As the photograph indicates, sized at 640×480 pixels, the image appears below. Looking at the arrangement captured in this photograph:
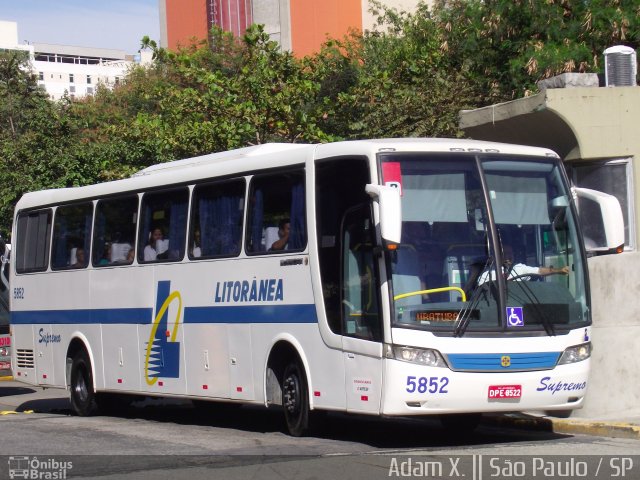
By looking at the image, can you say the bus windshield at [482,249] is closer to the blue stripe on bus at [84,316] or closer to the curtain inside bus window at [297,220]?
the curtain inside bus window at [297,220]

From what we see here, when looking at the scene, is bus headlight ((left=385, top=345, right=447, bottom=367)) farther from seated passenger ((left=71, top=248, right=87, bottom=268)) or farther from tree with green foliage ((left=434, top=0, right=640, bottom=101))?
tree with green foliage ((left=434, top=0, right=640, bottom=101))

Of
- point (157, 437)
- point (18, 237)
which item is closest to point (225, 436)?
point (157, 437)

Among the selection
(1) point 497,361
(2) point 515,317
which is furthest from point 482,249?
(1) point 497,361

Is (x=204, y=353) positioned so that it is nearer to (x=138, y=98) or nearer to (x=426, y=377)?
(x=426, y=377)

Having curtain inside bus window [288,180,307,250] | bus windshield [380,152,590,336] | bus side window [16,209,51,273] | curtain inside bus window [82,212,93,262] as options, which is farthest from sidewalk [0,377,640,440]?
bus side window [16,209,51,273]

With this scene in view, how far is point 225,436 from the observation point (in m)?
13.2

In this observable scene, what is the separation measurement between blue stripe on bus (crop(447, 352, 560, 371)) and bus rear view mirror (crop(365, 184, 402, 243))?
1.33 metres

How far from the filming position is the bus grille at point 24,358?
18.5 meters

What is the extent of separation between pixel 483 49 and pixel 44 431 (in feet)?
61.2

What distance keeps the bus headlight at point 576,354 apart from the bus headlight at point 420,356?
1.36 meters

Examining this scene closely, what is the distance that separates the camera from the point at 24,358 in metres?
18.8

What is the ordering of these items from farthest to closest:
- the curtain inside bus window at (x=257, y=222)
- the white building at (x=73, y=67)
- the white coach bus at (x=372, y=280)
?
the white building at (x=73, y=67), the curtain inside bus window at (x=257, y=222), the white coach bus at (x=372, y=280)

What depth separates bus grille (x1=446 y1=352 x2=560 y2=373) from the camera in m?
10.9

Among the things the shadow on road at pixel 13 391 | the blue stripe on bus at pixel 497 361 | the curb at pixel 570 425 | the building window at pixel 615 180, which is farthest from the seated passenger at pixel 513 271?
the shadow on road at pixel 13 391
